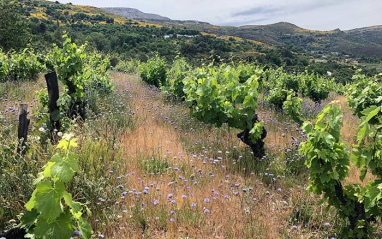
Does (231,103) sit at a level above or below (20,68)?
above

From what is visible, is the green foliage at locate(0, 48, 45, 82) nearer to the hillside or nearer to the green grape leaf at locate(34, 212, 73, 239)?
the green grape leaf at locate(34, 212, 73, 239)

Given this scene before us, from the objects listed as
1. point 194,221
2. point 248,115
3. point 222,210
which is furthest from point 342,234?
point 248,115

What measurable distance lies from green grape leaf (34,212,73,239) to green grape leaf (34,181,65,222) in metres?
0.09

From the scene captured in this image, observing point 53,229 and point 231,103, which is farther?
point 231,103

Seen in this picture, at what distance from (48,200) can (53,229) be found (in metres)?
0.22

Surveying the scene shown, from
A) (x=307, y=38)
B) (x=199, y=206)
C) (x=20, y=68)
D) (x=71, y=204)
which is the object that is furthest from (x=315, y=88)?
Result: (x=307, y=38)

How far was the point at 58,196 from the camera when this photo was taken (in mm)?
1541

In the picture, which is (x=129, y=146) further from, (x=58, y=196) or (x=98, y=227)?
(x=58, y=196)

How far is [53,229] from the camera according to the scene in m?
1.61

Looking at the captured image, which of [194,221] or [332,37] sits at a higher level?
[332,37]

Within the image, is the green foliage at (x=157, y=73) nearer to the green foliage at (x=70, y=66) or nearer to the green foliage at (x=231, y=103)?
the green foliage at (x=70, y=66)

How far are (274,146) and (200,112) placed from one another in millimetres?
1560

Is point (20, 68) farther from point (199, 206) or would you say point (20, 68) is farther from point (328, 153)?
point (328, 153)

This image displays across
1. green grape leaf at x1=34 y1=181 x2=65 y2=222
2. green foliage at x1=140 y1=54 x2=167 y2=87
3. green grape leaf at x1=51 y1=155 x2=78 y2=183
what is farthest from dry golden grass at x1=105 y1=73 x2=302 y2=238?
green foliage at x1=140 y1=54 x2=167 y2=87
